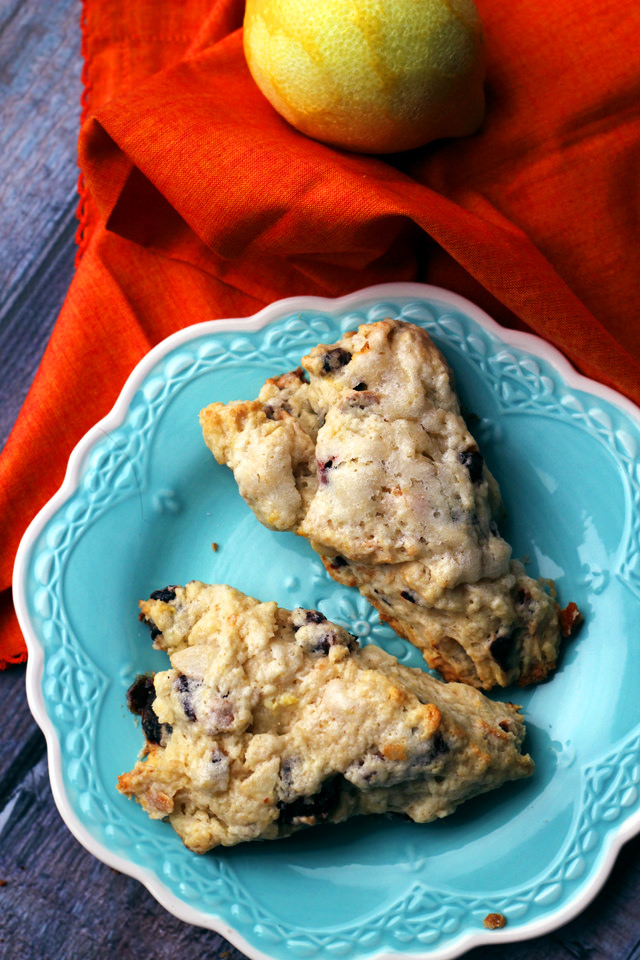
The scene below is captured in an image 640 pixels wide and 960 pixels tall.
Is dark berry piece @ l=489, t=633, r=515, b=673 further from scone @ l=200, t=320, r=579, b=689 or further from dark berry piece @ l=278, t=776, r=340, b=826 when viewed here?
dark berry piece @ l=278, t=776, r=340, b=826

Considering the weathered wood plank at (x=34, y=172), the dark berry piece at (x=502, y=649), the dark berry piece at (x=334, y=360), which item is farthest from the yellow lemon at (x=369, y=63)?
the dark berry piece at (x=502, y=649)

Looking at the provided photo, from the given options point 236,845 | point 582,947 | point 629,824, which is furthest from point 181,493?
point 582,947

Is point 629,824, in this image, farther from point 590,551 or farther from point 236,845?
point 236,845

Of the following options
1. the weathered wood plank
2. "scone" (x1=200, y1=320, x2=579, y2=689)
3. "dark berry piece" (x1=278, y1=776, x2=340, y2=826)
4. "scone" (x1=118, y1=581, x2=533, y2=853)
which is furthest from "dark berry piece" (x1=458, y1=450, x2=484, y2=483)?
the weathered wood plank

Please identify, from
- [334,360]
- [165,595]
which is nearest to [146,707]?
[165,595]

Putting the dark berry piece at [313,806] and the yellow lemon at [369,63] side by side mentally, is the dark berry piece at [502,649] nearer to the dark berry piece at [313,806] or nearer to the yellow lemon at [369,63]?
the dark berry piece at [313,806]

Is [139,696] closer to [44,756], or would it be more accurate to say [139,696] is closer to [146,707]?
[146,707]
